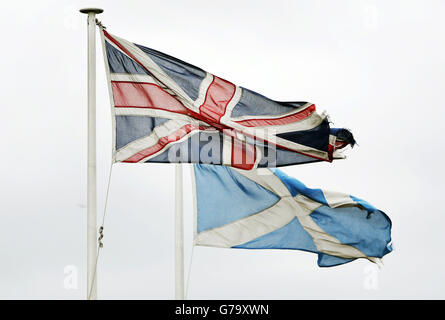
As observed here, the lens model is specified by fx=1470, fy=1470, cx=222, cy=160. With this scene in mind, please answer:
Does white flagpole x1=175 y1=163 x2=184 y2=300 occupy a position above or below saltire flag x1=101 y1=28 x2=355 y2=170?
below

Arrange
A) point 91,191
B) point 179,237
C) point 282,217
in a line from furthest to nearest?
point 282,217
point 179,237
point 91,191

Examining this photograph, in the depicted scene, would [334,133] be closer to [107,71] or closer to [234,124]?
[234,124]

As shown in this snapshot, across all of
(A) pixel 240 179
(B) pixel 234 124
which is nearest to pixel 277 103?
(B) pixel 234 124

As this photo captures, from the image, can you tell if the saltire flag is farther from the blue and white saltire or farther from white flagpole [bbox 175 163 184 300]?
the blue and white saltire

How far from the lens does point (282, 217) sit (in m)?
36.4

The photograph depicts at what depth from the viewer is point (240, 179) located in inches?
1423

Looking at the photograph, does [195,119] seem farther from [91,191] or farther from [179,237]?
[179,237]

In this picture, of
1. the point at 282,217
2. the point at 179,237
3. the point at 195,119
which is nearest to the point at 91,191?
the point at 195,119

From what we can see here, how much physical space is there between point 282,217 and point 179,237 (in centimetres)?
306

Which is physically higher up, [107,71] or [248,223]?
[107,71]

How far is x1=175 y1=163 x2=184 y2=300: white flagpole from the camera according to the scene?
34656mm

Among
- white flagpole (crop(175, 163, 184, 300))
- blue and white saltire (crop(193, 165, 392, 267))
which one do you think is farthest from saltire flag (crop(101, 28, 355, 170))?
blue and white saltire (crop(193, 165, 392, 267))

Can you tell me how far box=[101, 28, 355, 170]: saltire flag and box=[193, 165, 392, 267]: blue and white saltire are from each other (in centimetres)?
374

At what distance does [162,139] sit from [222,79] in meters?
2.14
